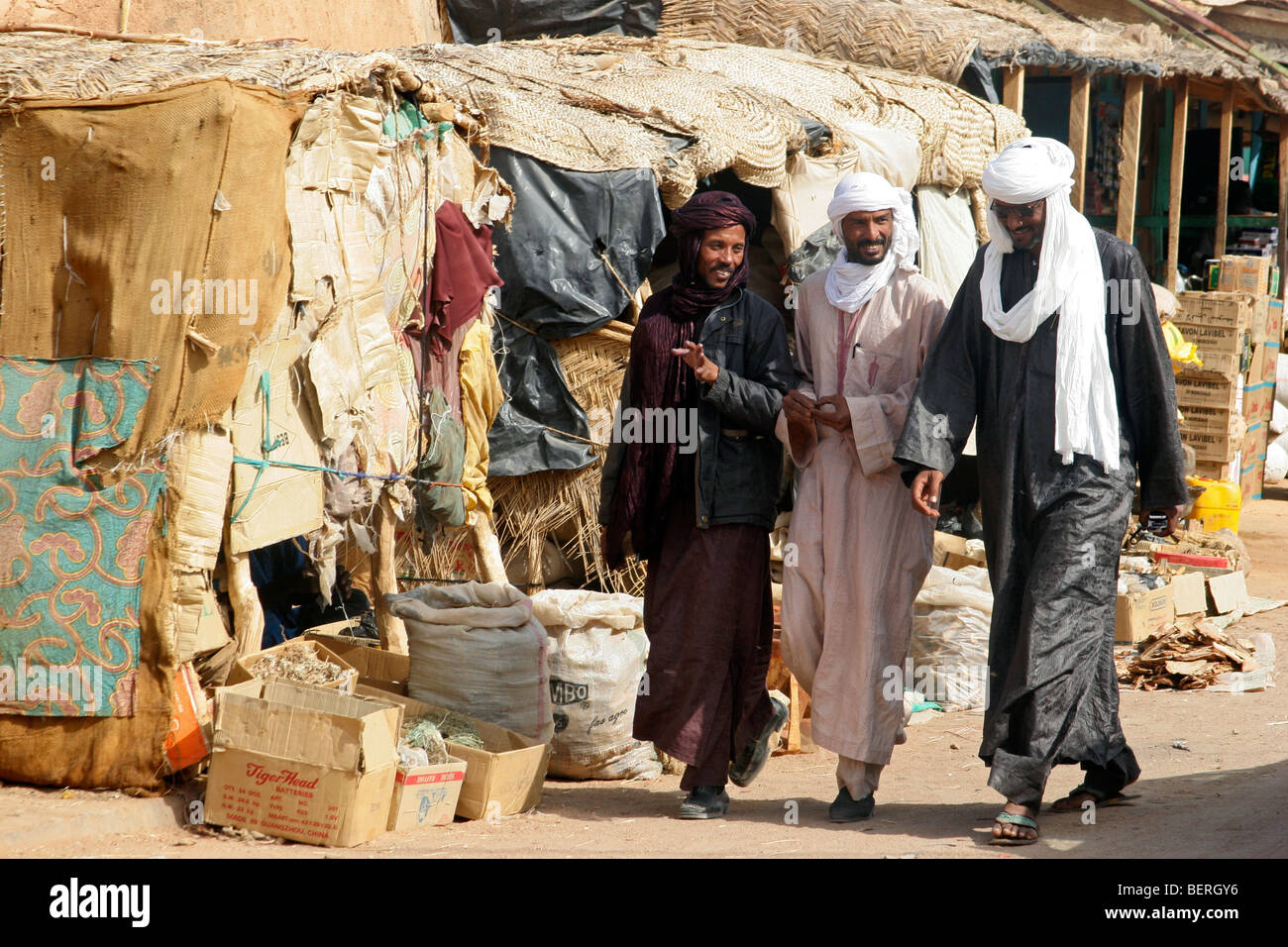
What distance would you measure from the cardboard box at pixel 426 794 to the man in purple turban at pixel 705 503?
1.95 feet

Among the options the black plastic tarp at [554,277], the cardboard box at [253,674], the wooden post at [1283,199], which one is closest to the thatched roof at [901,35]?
the wooden post at [1283,199]

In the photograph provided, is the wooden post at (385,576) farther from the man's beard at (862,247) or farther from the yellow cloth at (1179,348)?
the yellow cloth at (1179,348)

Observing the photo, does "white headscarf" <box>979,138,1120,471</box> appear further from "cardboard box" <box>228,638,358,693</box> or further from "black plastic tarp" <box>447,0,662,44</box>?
"black plastic tarp" <box>447,0,662,44</box>

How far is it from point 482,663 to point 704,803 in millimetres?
903

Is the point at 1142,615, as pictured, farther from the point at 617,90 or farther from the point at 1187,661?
the point at 617,90

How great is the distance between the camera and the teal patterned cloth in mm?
4230

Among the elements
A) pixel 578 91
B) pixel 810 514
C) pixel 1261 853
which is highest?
pixel 578 91

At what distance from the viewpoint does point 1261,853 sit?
3.56 meters

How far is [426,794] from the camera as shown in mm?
4176

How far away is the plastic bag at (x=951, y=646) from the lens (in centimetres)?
603

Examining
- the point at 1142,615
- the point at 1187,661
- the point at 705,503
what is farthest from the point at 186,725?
the point at 1142,615

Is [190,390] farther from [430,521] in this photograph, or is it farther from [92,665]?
[430,521]

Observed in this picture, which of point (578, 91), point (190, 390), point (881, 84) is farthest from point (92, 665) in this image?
point (881, 84)

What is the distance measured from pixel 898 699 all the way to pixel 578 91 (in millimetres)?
4318
